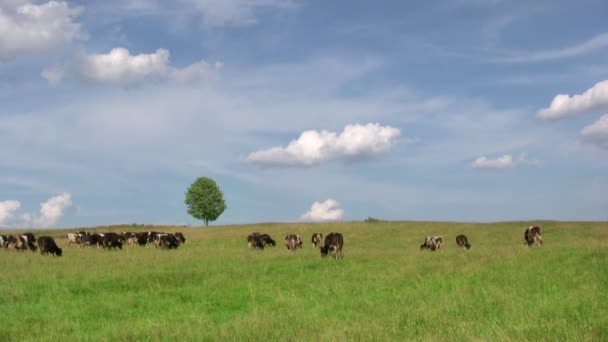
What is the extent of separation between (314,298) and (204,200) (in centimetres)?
7028

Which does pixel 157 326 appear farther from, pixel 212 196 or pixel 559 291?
pixel 212 196

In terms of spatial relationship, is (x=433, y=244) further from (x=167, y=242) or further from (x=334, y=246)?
(x=167, y=242)

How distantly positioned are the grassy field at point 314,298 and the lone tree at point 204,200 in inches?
2216

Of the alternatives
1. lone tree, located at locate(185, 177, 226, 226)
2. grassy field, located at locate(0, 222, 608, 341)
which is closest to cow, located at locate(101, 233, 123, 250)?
grassy field, located at locate(0, 222, 608, 341)

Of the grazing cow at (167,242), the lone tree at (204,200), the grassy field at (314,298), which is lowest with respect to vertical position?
the grassy field at (314,298)

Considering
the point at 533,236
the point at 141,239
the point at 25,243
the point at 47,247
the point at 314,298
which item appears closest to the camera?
the point at 314,298

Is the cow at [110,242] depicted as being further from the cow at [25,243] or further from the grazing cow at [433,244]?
the grazing cow at [433,244]

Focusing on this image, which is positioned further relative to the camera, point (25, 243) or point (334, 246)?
point (25, 243)

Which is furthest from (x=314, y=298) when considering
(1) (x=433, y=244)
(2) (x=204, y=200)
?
(2) (x=204, y=200)

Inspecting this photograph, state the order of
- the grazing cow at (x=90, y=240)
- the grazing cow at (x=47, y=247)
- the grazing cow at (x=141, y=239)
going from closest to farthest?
the grazing cow at (x=47, y=247) < the grazing cow at (x=90, y=240) < the grazing cow at (x=141, y=239)

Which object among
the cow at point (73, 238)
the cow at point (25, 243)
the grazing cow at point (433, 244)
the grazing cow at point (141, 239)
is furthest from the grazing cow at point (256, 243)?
the cow at point (25, 243)

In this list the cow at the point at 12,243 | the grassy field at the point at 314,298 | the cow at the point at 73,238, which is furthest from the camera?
the cow at the point at 73,238

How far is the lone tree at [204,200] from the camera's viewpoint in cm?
8269

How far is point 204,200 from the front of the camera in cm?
8262
